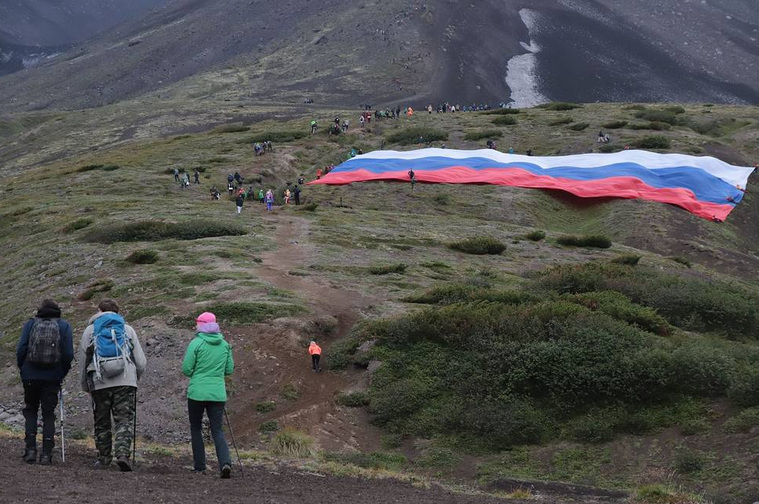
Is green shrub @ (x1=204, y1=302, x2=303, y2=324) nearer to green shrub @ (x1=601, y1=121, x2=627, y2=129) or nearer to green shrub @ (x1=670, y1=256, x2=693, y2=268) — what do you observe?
green shrub @ (x1=670, y1=256, x2=693, y2=268)

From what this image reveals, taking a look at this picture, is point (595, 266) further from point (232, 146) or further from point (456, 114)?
point (456, 114)

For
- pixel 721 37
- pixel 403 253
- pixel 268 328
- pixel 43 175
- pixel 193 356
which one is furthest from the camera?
pixel 721 37

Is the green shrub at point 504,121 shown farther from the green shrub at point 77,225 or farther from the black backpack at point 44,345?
the black backpack at point 44,345

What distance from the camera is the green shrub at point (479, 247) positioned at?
118 ft

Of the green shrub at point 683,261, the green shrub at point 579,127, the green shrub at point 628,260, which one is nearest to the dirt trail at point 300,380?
the green shrub at point 628,260

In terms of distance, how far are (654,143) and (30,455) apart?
6207cm

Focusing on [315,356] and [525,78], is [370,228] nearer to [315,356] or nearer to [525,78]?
[315,356]

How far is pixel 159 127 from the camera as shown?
114m

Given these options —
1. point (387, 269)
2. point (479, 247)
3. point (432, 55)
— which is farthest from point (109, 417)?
point (432, 55)

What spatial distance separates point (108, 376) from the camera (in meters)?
11.0

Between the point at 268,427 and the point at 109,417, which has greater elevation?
the point at 109,417

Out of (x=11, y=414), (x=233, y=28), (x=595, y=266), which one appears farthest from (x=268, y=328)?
(x=233, y=28)

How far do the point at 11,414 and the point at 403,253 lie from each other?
18.6 metres

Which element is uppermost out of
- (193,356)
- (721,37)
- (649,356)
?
(721,37)
